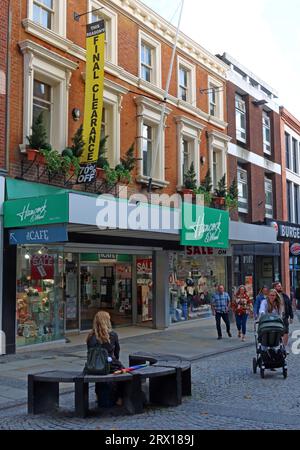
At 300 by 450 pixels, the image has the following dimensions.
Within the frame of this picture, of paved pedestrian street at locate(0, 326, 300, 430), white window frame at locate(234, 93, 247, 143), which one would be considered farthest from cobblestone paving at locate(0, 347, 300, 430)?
white window frame at locate(234, 93, 247, 143)

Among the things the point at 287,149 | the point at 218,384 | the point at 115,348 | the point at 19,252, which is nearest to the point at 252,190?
the point at 287,149

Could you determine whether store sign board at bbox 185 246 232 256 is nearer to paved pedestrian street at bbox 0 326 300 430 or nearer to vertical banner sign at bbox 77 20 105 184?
vertical banner sign at bbox 77 20 105 184

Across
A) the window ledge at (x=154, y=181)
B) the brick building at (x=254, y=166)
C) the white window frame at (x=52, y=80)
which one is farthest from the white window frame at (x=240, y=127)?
the white window frame at (x=52, y=80)

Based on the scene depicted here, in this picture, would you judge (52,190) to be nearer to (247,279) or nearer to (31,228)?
(31,228)

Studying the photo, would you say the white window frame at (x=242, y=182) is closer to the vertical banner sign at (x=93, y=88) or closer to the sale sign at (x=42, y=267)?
the vertical banner sign at (x=93, y=88)

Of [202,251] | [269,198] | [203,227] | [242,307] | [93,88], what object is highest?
[93,88]

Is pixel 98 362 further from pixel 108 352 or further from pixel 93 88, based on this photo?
pixel 93 88

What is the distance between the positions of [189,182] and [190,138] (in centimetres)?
204

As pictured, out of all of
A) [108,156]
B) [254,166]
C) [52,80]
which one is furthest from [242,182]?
[52,80]

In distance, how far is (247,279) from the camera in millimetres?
23250

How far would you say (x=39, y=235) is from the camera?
36.9 ft

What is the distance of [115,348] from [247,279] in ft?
53.9

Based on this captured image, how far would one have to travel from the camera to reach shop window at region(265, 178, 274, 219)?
26072mm

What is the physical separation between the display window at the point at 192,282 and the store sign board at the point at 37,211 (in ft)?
24.5
